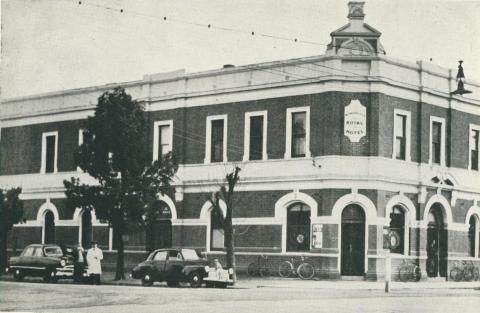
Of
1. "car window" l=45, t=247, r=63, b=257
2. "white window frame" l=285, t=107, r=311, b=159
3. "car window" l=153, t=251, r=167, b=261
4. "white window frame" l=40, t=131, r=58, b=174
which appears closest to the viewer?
"car window" l=153, t=251, r=167, b=261

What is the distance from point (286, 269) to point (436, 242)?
Answer: 6.76 metres

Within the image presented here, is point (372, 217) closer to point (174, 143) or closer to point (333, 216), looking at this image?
point (333, 216)

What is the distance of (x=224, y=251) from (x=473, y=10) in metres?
20.0

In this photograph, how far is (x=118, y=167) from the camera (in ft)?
117

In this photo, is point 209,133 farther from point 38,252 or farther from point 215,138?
point 38,252

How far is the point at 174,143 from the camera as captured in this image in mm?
41844

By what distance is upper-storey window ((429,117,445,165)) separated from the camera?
1547 inches

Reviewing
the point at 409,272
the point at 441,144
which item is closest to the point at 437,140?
the point at 441,144

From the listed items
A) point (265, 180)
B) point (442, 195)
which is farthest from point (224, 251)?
point (442, 195)

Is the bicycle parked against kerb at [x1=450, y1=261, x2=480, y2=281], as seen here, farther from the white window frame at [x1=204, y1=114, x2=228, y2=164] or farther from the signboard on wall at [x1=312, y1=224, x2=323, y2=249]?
the white window frame at [x1=204, y1=114, x2=228, y2=164]

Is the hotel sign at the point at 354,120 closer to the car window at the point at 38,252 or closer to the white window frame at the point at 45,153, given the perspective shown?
the car window at the point at 38,252

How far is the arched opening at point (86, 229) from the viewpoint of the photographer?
4416 cm

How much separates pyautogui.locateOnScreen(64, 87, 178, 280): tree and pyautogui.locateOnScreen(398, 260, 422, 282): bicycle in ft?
32.9

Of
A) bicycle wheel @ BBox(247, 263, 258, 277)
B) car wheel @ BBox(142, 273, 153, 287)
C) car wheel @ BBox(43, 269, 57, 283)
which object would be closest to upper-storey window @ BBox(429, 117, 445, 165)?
bicycle wheel @ BBox(247, 263, 258, 277)
